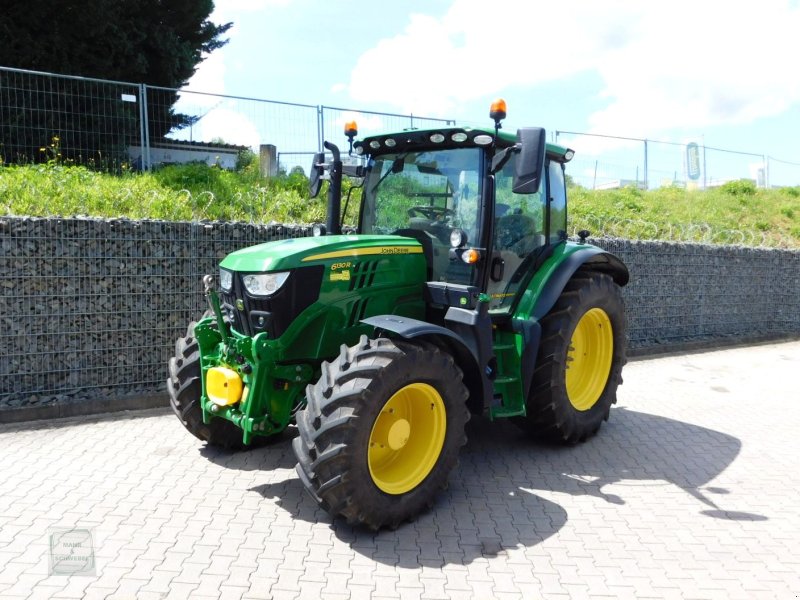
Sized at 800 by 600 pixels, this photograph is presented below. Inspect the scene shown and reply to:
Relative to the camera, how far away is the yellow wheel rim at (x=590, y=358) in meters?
5.88

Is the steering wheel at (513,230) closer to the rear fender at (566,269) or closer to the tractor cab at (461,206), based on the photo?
the tractor cab at (461,206)

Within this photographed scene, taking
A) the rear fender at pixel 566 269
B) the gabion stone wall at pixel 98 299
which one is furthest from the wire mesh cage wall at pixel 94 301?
the rear fender at pixel 566 269

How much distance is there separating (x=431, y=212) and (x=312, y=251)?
3.69ft

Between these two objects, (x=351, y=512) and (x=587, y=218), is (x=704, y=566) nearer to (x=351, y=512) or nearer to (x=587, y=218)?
(x=351, y=512)

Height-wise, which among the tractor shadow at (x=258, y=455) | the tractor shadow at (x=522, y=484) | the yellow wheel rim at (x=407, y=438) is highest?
the yellow wheel rim at (x=407, y=438)

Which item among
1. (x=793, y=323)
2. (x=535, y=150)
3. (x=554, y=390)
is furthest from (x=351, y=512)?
(x=793, y=323)

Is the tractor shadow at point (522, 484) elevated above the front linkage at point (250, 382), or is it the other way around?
the front linkage at point (250, 382)

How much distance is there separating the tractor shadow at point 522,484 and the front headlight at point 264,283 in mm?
1351

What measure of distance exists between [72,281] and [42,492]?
2.34m

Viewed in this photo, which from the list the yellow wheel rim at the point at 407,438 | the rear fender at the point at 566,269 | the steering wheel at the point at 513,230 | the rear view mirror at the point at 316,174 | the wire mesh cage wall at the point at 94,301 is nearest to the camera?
the yellow wheel rim at the point at 407,438

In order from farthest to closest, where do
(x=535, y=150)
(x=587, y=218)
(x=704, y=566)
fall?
(x=587, y=218) < (x=535, y=150) < (x=704, y=566)

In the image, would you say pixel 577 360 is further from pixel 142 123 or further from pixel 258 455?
pixel 142 123

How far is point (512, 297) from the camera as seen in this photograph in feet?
17.2

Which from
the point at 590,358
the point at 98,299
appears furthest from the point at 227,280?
the point at 590,358
